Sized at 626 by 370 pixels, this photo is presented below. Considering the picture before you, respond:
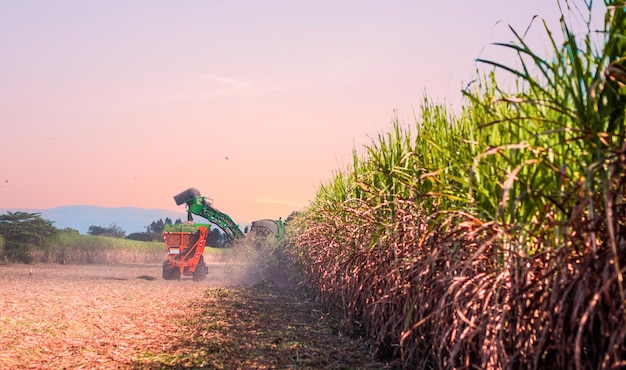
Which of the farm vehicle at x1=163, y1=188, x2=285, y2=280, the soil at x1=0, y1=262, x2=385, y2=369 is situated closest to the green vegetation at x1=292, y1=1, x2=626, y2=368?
the soil at x1=0, y1=262, x2=385, y2=369

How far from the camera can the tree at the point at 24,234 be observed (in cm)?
2811

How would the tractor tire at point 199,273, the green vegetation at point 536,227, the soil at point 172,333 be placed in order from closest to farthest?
the green vegetation at point 536,227 → the soil at point 172,333 → the tractor tire at point 199,273

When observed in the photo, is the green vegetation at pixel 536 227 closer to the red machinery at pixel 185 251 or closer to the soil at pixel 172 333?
the soil at pixel 172 333

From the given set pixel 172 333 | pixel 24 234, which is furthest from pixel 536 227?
pixel 24 234

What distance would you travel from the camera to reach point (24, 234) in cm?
2855

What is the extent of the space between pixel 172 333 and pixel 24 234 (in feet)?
75.4

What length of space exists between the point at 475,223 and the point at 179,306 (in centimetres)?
842

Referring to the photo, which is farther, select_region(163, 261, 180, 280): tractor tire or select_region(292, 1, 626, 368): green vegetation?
select_region(163, 261, 180, 280): tractor tire

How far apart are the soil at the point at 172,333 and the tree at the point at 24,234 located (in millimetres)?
16473

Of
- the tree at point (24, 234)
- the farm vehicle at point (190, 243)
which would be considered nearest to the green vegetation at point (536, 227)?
the farm vehicle at point (190, 243)

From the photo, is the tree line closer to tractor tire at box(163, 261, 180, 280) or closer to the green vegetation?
tractor tire at box(163, 261, 180, 280)

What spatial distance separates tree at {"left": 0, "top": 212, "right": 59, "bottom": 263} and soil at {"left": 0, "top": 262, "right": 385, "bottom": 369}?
16.5 m

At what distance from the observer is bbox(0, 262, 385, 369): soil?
635 centimetres

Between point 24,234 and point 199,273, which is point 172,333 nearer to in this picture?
point 199,273
